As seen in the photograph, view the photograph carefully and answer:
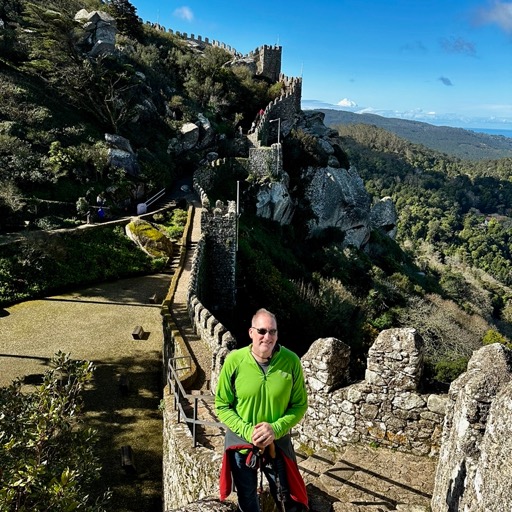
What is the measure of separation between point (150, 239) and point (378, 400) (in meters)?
14.7

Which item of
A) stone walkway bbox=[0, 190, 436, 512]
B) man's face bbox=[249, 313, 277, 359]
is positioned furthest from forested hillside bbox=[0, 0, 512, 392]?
man's face bbox=[249, 313, 277, 359]

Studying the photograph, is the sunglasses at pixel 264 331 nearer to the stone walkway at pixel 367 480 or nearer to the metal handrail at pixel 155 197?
the stone walkway at pixel 367 480

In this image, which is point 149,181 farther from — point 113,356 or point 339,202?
point 339,202

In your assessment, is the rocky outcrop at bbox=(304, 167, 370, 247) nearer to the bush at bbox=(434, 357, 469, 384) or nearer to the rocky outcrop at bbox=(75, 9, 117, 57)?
the rocky outcrop at bbox=(75, 9, 117, 57)

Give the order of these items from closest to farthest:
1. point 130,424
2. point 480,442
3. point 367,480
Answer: point 480,442
point 367,480
point 130,424

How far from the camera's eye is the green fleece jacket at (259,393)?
11.8 ft

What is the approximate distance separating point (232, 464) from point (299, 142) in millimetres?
34499

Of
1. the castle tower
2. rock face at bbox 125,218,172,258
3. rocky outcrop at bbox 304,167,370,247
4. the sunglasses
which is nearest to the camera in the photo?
the sunglasses

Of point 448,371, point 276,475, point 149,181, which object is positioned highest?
point 149,181

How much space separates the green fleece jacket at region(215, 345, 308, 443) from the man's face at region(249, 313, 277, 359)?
5.0 inches

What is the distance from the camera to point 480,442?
11.9 ft

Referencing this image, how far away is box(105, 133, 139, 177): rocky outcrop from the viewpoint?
24.0 m

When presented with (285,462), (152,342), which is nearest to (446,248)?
(152,342)

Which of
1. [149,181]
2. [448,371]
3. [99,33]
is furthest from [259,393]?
[99,33]
